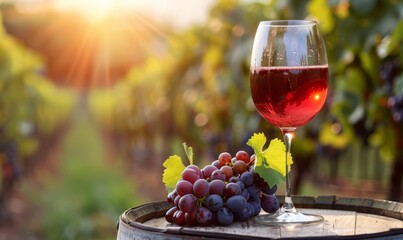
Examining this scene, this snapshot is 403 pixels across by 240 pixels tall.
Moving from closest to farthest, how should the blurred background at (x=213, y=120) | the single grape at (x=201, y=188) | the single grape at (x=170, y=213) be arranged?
the single grape at (x=201, y=188) < the single grape at (x=170, y=213) < the blurred background at (x=213, y=120)

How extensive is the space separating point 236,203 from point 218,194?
5 cm

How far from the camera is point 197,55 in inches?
311

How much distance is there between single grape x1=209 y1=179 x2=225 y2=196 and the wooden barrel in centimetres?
8

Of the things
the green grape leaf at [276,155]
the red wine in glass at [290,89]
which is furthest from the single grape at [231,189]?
the red wine in glass at [290,89]

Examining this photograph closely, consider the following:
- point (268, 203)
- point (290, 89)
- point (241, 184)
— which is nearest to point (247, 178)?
point (241, 184)

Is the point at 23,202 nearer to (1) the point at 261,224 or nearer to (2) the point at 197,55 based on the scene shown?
(2) the point at 197,55

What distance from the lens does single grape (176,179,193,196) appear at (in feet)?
5.84

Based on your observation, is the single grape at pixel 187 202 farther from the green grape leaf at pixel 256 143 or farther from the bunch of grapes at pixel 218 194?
the green grape leaf at pixel 256 143

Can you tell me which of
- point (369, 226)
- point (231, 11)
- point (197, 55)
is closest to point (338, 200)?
point (369, 226)

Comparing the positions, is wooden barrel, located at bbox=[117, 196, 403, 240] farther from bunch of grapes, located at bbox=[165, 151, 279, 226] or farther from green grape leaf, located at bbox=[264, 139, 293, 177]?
green grape leaf, located at bbox=[264, 139, 293, 177]

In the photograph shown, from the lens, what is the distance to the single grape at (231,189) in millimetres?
1794

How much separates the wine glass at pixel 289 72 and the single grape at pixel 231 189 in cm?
12

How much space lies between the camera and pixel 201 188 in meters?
1.76


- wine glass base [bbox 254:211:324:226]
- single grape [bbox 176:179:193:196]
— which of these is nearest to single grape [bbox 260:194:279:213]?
wine glass base [bbox 254:211:324:226]
